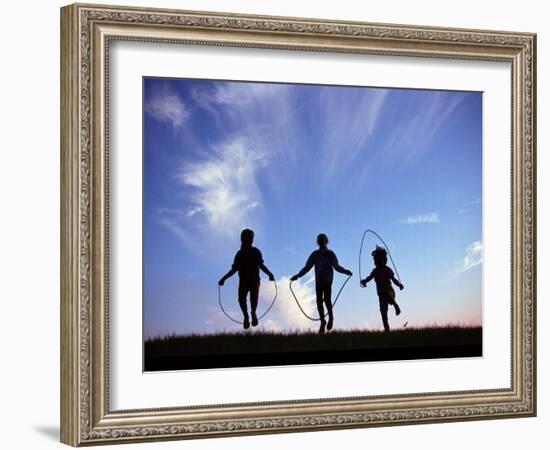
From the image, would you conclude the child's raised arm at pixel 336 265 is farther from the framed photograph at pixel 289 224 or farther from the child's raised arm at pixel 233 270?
the child's raised arm at pixel 233 270

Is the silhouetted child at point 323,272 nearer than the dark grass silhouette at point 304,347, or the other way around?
the dark grass silhouette at point 304,347

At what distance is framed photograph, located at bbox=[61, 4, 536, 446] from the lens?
4406 millimetres

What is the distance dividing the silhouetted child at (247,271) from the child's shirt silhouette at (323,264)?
0.56ft

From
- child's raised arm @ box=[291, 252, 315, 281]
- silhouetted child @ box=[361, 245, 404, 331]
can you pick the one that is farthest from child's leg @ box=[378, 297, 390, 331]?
child's raised arm @ box=[291, 252, 315, 281]

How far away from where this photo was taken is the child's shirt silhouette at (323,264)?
15.5 ft

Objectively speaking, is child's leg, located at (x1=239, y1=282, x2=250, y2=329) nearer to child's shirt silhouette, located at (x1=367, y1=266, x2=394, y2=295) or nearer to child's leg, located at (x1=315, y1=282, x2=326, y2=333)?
child's leg, located at (x1=315, y1=282, x2=326, y2=333)

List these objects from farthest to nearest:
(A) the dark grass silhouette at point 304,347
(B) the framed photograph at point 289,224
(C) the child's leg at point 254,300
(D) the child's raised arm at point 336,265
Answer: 1. (D) the child's raised arm at point 336,265
2. (C) the child's leg at point 254,300
3. (A) the dark grass silhouette at point 304,347
4. (B) the framed photograph at point 289,224

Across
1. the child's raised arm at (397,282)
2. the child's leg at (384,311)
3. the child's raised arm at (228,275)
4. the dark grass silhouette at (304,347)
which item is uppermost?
the child's raised arm at (228,275)

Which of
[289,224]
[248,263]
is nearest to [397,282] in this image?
[289,224]

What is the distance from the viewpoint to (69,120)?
4371 mm

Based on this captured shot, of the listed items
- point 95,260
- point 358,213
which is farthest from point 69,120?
point 358,213

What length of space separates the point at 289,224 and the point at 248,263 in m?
0.21

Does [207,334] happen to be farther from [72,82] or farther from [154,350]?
[72,82]

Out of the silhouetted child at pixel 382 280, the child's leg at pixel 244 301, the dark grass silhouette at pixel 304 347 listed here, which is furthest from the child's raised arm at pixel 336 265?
the child's leg at pixel 244 301
